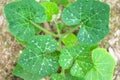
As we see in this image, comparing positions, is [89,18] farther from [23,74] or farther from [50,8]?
[23,74]

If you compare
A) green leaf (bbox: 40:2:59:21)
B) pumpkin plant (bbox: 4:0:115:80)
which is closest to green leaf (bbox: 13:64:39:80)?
pumpkin plant (bbox: 4:0:115:80)

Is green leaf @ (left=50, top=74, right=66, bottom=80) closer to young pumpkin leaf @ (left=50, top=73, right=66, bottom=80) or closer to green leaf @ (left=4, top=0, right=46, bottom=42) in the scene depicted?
young pumpkin leaf @ (left=50, top=73, right=66, bottom=80)

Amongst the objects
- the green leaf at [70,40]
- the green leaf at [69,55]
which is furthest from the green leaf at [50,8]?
the green leaf at [69,55]

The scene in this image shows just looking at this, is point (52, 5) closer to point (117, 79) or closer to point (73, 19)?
point (73, 19)

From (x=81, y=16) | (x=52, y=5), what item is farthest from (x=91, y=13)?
(x=52, y=5)

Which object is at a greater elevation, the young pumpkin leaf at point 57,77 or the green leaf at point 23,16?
the green leaf at point 23,16

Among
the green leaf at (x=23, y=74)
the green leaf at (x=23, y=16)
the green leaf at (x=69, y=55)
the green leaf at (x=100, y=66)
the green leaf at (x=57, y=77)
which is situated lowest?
the green leaf at (x=23, y=74)

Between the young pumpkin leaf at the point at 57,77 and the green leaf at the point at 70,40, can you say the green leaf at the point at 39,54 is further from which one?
the green leaf at the point at 70,40

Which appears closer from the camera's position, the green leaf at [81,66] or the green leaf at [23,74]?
the green leaf at [81,66]
